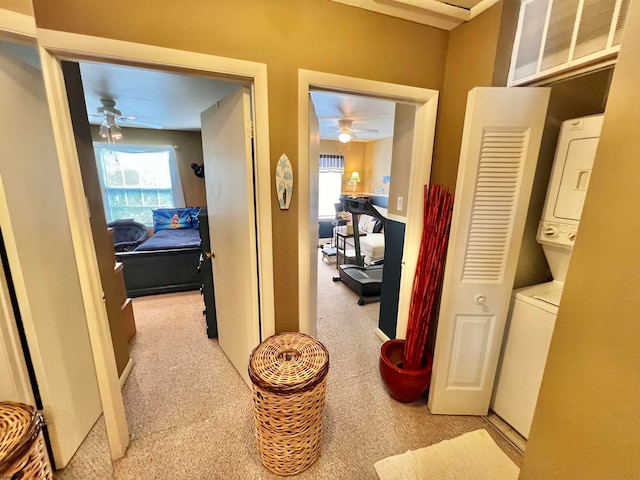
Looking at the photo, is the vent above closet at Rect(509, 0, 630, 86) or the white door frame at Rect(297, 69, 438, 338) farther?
the white door frame at Rect(297, 69, 438, 338)

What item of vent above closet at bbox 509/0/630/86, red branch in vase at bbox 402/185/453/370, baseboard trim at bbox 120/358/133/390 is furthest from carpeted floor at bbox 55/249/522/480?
vent above closet at bbox 509/0/630/86

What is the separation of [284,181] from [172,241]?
9.79 feet

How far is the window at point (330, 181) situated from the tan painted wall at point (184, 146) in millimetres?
2873

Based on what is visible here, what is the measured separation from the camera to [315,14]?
1.35 m

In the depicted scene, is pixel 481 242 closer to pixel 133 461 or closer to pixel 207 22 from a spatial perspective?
pixel 207 22

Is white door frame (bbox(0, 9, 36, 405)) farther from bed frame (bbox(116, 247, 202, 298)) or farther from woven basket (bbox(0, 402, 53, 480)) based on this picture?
bed frame (bbox(116, 247, 202, 298))

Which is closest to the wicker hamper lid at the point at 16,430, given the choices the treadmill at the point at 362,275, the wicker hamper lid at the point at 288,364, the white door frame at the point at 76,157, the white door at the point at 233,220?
the white door frame at the point at 76,157

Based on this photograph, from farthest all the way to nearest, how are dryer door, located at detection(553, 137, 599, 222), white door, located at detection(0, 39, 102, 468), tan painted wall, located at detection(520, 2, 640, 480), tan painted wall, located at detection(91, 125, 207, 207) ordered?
tan painted wall, located at detection(91, 125, 207, 207), dryer door, located at detection(553, 137, 599, 222), white door, located at detection(0, 39, 102, 468), tan painted wall, located at detection(520, 2, 640, 480)

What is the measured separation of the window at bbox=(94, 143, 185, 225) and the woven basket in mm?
5216

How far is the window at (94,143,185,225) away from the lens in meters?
4.93

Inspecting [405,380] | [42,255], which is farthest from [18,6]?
[405,380]

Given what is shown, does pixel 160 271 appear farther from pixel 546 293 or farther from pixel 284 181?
pixel 546 293

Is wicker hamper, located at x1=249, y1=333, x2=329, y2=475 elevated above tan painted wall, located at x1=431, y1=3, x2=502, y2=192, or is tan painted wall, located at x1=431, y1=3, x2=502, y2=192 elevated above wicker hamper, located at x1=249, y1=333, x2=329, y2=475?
tan painted wall, located at x1=431, y1=3, x2=502, y2=192

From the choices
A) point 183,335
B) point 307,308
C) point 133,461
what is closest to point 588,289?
point 307,308
